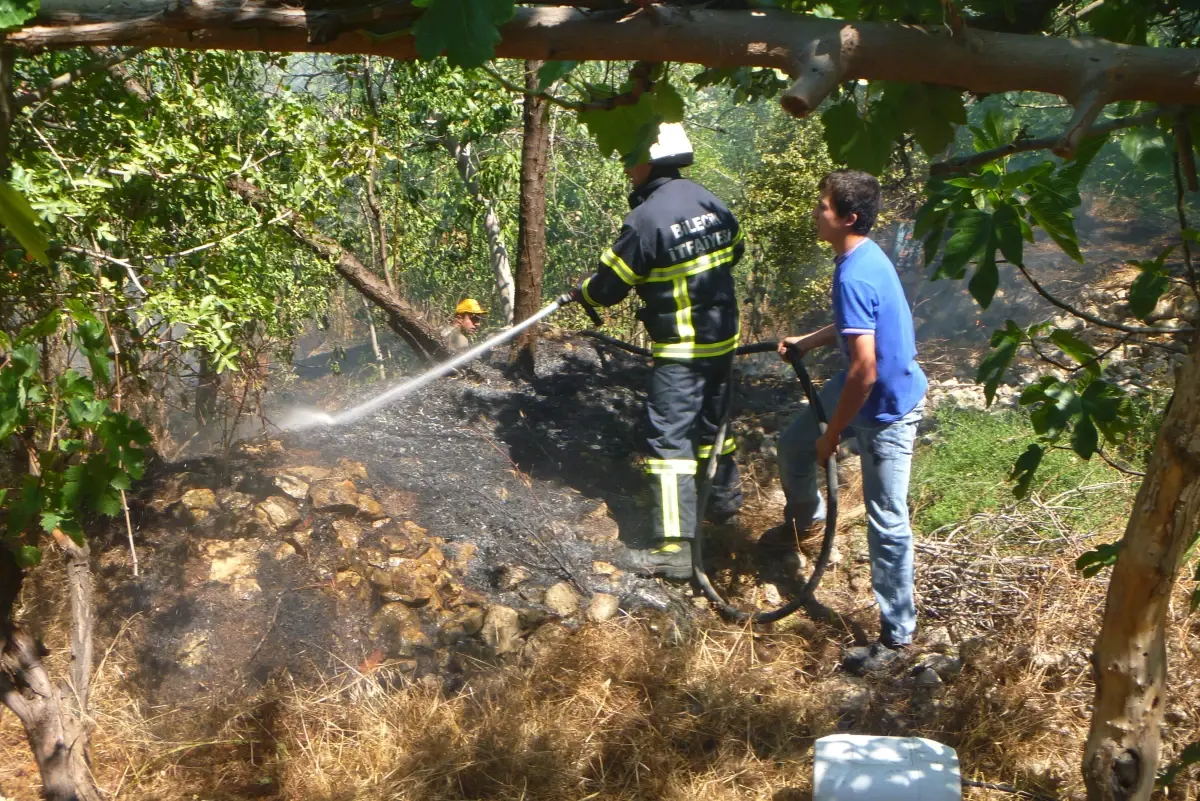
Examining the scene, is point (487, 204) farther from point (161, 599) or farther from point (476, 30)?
point (476, 30)

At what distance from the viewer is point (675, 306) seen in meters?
4.45

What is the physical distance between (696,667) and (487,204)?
4.81 meters

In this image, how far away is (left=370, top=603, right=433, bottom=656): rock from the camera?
397cm

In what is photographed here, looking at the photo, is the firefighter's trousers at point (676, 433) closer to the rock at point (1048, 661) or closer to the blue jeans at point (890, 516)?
the blue jeans at point (890, 516)

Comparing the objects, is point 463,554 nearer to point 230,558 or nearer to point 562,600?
point 562,600

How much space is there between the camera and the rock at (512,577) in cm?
438

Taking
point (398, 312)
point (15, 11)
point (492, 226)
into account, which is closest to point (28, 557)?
point (15, 11)

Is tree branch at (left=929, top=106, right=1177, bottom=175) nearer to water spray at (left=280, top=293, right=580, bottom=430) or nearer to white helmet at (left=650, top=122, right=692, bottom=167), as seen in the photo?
white helmet at (left=650, top=122, right=692, bottom=167)

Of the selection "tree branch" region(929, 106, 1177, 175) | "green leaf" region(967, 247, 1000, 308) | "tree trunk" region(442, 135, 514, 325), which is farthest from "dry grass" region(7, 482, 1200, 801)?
"tree trunk" region(442, 135, 514, 325)

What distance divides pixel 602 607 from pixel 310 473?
1.58 metres

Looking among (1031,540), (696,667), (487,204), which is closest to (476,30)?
(696,667)

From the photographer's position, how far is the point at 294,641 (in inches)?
153

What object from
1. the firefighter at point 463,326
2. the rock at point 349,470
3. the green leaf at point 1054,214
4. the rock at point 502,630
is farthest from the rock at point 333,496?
the green leaf at point 1054,214

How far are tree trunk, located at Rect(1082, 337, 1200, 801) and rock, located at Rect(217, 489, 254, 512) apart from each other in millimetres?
3490
